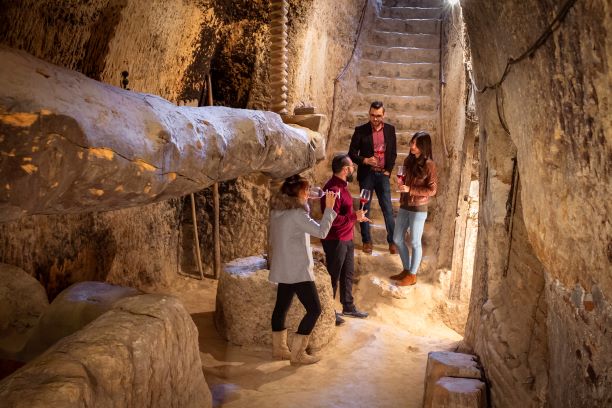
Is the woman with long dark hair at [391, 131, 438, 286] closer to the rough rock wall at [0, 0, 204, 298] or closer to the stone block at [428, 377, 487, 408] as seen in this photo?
the stone block at [428, 377, 487, 408]

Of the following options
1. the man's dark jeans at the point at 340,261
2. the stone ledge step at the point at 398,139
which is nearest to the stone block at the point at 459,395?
the man's dark jeans at the point at 340,261

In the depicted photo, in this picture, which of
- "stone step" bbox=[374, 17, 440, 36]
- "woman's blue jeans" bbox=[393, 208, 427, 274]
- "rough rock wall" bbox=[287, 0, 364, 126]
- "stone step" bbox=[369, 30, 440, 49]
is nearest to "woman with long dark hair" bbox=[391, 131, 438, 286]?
"woman's blue jeans" bbox=[393, 208, 427, 274]

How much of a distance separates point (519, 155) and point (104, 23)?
3362mm

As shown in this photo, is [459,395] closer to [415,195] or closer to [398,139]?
[415,195]

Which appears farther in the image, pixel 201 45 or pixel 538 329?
pixel 201 45

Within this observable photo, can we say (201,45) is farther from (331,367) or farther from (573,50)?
(573,50)

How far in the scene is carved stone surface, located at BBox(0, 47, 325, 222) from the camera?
1.89 m

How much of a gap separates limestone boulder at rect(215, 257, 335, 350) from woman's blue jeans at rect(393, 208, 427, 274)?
1.51 meters

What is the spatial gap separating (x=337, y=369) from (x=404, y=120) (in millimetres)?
4586

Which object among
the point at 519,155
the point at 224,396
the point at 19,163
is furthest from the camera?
the point at 224,396

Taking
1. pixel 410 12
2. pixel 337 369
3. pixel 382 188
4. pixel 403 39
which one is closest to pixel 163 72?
pixel 382 188

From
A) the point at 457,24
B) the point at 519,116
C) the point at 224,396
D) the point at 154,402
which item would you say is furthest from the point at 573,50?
the point at 457,24

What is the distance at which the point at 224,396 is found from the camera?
159 inches

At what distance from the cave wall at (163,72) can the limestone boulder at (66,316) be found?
2.74 feet
